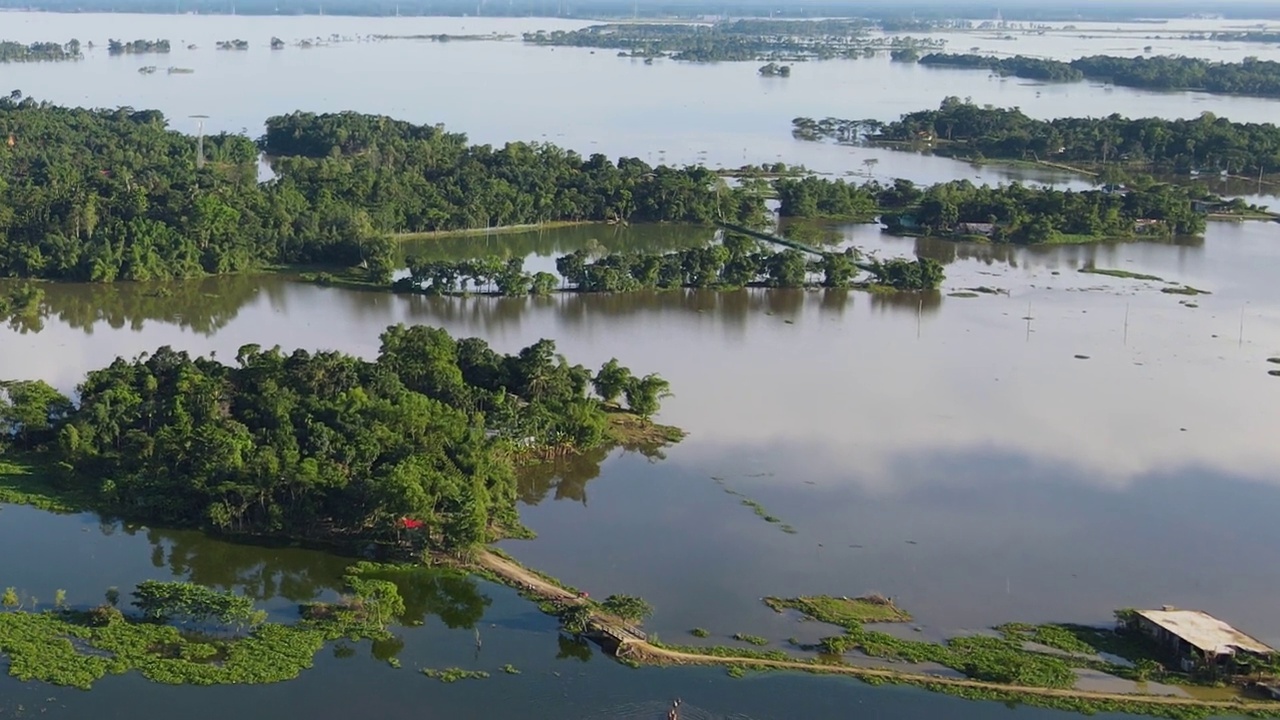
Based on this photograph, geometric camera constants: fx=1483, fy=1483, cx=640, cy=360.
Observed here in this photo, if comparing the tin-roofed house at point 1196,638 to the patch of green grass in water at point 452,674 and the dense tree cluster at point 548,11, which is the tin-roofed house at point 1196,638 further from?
the dense tree cluster at point 548,11

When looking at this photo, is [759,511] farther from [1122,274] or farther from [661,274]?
[1122,274]

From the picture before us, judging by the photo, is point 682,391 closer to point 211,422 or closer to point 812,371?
point 812,371

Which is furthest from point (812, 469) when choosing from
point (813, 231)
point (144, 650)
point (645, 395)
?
point (813, 231)

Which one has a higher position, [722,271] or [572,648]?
[722,271]

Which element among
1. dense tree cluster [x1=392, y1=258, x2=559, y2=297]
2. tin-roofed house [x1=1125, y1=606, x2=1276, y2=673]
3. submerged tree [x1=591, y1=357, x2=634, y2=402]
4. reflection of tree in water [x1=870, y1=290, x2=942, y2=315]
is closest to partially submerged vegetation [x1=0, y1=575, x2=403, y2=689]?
submerged tree [x1=591, y1=357, x2=634, y2=402]

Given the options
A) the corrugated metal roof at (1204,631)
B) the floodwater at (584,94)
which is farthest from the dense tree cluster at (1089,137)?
the corrugated metal roof at (1204,631)

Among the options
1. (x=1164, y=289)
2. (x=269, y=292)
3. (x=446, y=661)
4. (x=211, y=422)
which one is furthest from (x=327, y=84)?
(x=446, y=661)
